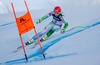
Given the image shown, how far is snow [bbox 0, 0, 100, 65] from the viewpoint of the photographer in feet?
5.24

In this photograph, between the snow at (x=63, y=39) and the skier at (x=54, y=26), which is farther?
the skier at (x=54, y=26)

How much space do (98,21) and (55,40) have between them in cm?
46

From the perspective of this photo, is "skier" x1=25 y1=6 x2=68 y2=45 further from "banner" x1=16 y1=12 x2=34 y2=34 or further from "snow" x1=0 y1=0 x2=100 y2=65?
"banner" x1=16 y1=12 x2=34 y2=34

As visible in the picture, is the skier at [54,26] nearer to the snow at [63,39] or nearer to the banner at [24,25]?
the snow at [63,39]

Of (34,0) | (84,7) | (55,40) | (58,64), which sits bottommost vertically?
(58,64)

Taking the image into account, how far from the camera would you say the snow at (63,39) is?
1596 millimetres

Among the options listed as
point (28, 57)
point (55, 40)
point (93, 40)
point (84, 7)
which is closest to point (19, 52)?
point (28, 57)

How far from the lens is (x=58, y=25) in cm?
210

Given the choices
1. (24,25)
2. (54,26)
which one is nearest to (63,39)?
(54,26)

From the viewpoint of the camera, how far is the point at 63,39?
1955 millimetres

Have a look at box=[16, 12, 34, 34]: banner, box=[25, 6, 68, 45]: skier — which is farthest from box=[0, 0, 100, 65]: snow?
box=[16, 12, 34, 34]: banner

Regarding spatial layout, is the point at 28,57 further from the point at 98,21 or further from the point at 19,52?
the point at 98,21

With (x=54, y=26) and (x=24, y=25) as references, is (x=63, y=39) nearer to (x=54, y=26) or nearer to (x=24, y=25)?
(x=54, y=26)

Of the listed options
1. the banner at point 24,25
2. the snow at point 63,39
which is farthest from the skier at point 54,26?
the banner at point 24,25
